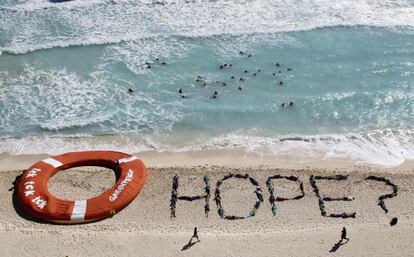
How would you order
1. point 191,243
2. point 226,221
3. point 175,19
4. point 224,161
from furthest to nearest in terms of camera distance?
point 175,19
point 224,161
point 226,221
point 191,243

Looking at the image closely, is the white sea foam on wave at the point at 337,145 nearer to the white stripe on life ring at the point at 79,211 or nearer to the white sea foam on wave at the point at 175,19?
the white stripe on life ring at the point at 79,211

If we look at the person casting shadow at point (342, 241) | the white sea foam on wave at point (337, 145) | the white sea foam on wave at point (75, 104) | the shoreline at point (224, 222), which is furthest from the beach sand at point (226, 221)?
the white sea foam on wave at point (75, 104)

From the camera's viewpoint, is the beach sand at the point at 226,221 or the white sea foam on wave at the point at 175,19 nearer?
the beach sand at the point at 226,221

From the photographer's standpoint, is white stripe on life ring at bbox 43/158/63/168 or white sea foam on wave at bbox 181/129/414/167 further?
white sea foam on wave at bbox 181/129/414/167

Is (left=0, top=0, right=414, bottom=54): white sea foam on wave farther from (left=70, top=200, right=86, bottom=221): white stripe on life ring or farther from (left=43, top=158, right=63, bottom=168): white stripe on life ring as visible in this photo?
(left=70, top=200, right=86, bottom=221): white stripe on life ring

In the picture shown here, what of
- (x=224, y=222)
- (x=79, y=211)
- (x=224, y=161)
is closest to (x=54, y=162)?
(x=79, y=211)

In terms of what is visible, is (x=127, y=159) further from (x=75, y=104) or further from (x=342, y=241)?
(x=342, y=241)

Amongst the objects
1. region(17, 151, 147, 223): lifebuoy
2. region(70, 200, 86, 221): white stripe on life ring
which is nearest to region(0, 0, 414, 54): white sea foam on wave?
region(17, 151, 147, 223): lifebuoy
